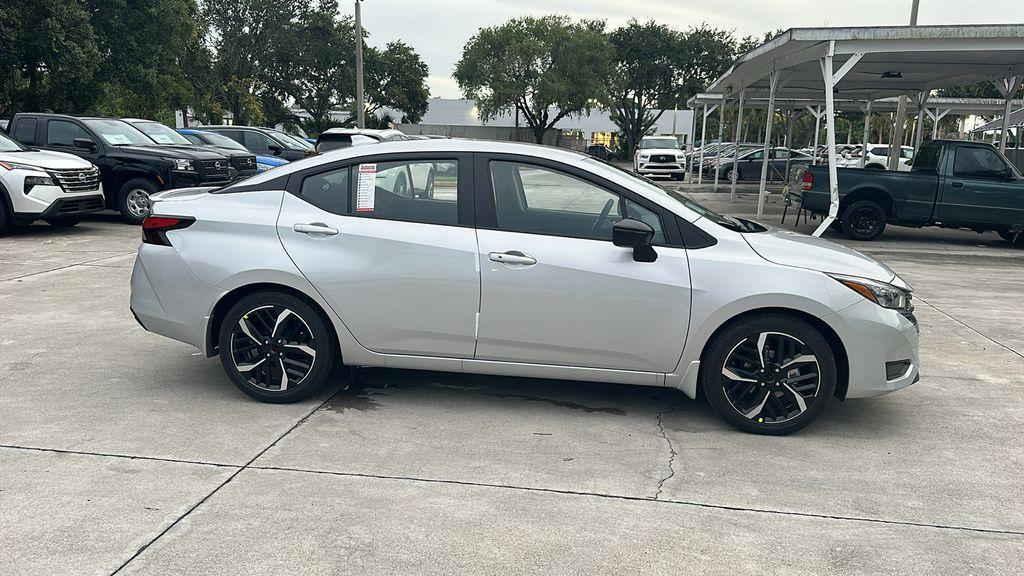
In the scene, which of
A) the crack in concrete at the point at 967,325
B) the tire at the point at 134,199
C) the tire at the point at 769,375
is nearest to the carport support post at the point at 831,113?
the crack in concrete at the point at 967,325

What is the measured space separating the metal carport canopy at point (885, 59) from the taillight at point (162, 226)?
866cm

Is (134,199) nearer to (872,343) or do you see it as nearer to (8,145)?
(8,145)

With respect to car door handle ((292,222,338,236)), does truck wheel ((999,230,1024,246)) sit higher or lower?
lower

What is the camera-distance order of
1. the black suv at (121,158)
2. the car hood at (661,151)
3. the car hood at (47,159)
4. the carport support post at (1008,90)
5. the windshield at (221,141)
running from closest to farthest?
the car hood at (47,159), the black suv at (121,158), the carport support post at (1008,90), the windshield at (221,141), the car hood at (661,151)

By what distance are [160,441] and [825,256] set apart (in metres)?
3.83

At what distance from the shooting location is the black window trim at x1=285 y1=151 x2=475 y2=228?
4.77 m

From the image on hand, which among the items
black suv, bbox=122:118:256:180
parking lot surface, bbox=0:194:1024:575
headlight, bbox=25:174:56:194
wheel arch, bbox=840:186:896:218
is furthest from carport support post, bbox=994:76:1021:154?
headlight, bbox=25:174:56:194

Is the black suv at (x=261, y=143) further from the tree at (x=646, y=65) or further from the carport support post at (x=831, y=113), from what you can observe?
the tree at (x=646, y=65)

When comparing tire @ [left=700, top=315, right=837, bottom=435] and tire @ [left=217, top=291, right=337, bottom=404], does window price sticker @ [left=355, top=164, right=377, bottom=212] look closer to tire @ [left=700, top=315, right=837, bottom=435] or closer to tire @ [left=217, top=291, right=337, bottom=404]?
tire @ [left=217, top=291, right=337, bottom=404]

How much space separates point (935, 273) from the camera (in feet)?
35.1

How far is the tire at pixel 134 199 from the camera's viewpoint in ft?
43.5

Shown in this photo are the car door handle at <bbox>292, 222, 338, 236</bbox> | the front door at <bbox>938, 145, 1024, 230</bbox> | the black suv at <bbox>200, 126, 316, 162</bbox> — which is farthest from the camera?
the black suv at <bbox>200, 126, 316, 162</bbox>

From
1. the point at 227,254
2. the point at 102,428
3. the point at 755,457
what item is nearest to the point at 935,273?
the point at 755,457

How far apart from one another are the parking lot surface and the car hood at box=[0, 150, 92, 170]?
633 centimetres
